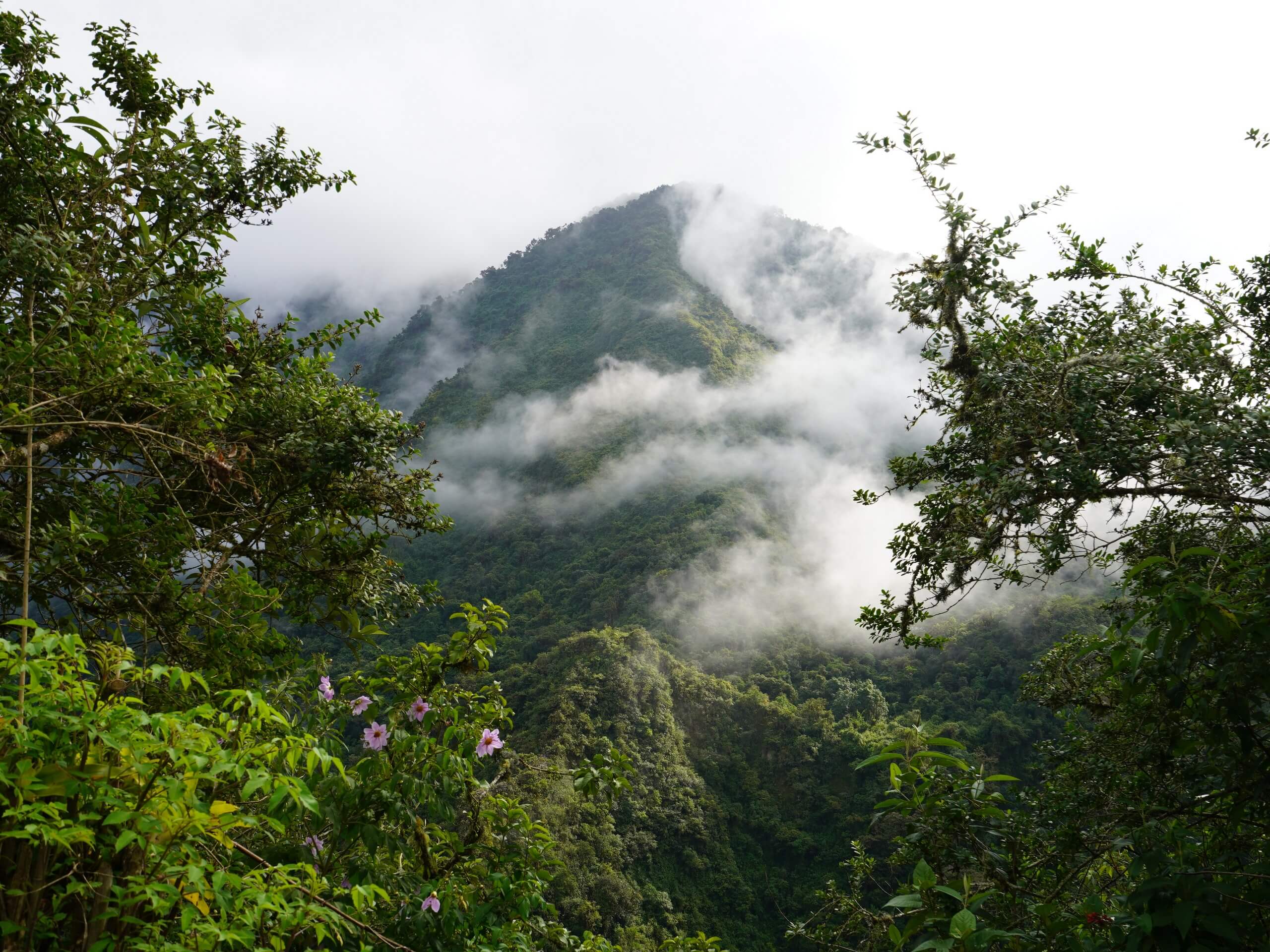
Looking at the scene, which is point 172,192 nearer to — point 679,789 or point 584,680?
point 584,680

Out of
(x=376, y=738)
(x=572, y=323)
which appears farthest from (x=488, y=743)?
(x=572, y=323)

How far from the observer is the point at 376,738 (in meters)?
2.74

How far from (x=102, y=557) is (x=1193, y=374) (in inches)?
221

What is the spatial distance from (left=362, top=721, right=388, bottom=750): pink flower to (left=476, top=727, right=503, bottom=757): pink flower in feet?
1.19

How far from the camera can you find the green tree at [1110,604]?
1.72 metres

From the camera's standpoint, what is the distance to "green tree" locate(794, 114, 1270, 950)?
1.72 meters

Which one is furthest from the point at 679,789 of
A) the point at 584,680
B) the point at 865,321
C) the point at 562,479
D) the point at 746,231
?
the point at 746,231

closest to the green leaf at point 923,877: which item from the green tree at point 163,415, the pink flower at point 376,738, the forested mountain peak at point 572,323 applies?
the pink flower at point 376,738

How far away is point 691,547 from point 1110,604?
50.7 metres

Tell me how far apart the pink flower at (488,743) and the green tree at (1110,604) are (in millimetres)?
1566

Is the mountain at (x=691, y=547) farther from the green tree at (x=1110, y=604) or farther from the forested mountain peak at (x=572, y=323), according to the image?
the green tree at (x=1110, y=604)

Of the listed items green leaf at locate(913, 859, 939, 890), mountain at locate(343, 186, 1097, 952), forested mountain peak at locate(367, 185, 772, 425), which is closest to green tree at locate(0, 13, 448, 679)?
mountain at locate(343, 186, 1097, 952)

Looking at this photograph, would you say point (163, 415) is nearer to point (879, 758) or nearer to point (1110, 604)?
point (879, 758)

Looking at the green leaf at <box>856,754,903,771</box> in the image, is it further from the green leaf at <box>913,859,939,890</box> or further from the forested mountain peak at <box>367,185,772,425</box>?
the forested mountain peak at <box>367,185,772,425</box>
